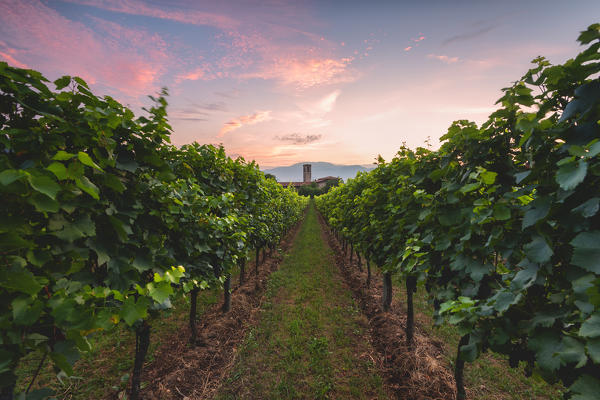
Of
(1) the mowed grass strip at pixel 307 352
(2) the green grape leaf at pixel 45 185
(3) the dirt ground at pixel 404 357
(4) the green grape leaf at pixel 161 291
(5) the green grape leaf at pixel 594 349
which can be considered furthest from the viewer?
(1) the mowed grass strip at pixel 307 352

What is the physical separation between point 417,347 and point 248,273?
310 inches

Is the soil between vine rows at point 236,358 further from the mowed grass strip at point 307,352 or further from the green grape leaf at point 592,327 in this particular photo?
the green grape leaf at point 592,327

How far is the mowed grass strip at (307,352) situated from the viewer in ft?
13.8

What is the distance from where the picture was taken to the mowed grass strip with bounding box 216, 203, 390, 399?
421 cm

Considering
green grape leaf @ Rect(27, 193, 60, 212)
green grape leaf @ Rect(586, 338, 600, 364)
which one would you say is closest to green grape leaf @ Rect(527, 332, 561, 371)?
green grape leaf @ Rect(586, 338, 600, 364)

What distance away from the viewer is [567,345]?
4.22 ft

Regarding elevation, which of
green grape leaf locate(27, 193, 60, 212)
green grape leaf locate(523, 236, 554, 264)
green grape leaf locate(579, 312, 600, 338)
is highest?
green grape leaf locate(27, 193, 60, 212)

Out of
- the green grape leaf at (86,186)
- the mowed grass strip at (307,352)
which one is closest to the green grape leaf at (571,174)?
the green grape leaf at (86,186)

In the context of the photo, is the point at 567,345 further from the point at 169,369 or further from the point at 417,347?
the point at 169,369

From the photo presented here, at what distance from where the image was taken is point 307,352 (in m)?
5.19

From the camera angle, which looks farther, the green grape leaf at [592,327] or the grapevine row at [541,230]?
the grapevine row at [541,230]

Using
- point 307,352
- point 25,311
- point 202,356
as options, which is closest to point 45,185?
point 25,311

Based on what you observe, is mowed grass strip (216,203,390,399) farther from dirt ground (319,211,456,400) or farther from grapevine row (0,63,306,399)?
grapevine row (0,63,306,399)

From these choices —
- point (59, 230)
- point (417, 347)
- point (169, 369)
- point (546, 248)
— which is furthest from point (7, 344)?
point (417, 347)
